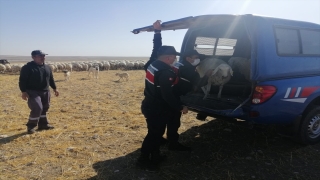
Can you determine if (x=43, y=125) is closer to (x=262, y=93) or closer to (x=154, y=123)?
(x=154, y=123)

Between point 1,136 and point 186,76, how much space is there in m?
4.29

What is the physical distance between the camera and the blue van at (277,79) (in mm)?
3861

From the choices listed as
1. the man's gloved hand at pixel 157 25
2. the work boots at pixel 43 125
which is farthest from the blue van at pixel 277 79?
the work boots at pixel 43 125

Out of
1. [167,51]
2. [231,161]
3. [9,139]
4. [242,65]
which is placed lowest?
[9,139]

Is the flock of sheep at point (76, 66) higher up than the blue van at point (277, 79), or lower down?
lower down

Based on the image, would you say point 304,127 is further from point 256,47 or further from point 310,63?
point 256,47

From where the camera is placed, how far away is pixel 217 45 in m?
6.49

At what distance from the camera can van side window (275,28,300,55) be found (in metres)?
4.14

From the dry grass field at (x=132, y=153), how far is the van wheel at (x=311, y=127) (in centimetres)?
19

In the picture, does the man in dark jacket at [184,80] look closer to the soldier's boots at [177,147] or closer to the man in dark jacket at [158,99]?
the soldier's boots at [177,147]

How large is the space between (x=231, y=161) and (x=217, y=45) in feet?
10.8

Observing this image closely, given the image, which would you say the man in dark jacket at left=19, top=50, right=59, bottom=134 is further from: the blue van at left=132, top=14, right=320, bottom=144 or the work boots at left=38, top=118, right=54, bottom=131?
the blue van at left=132, top=14, right=320, bottom=144

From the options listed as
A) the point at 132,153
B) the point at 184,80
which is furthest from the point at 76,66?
the point at 184,80

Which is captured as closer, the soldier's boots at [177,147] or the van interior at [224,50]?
the soldier's boots at [177,147]
